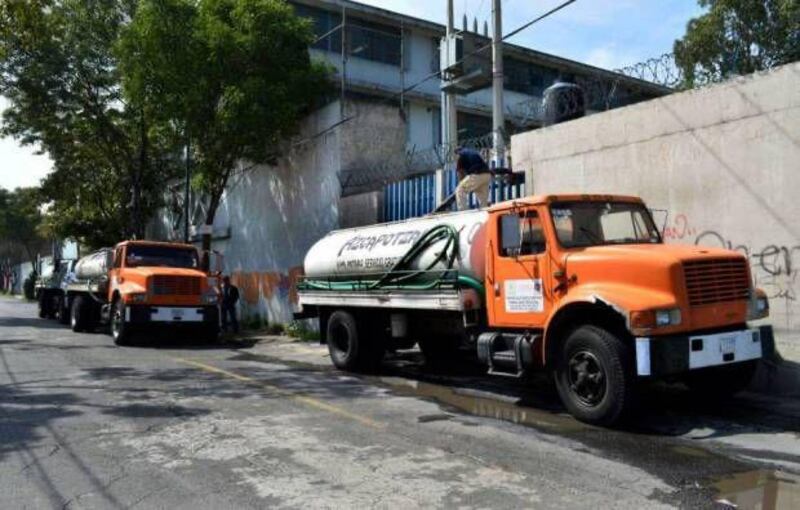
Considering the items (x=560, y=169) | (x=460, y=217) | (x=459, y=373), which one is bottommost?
(x=459, y=373)

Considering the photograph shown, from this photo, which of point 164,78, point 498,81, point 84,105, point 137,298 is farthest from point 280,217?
point 498,81

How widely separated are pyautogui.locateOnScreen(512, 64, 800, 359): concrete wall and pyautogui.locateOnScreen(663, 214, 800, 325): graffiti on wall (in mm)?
12

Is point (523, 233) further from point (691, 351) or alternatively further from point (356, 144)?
point (356, 144)

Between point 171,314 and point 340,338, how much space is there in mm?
6262

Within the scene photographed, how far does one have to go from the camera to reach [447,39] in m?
15.5

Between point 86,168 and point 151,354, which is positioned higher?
point 86,168

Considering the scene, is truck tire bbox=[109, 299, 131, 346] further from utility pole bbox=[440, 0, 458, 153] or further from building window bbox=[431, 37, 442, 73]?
building window bbox=[431, 37, 442, 73]

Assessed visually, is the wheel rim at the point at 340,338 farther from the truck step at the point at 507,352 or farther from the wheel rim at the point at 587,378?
the wheel rim at the point at 587,378

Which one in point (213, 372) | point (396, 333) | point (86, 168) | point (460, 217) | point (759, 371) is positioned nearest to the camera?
point (759, 371)

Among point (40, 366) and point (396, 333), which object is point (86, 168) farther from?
point (396, 333)

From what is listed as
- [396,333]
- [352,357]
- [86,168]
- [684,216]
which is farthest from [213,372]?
[86,168]

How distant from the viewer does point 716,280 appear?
741 cm

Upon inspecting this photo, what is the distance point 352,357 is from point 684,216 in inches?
208

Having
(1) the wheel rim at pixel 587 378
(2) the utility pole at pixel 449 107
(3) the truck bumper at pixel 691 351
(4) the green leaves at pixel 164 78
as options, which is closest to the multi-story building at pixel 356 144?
(2) the utility pole at pixel 449 107
